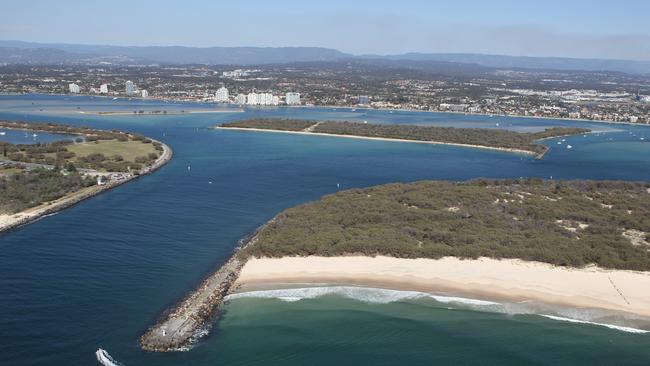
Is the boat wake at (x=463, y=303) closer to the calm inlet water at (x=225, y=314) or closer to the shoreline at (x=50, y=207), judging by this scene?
the calm inlet water at (x=225, y=314)

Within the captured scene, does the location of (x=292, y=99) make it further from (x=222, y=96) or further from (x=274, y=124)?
(x=274, y=124)

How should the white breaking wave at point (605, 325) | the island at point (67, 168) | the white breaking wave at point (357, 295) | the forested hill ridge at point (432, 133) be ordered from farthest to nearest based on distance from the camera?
the forested hill ridge at point (432, 133) < the island at point (67, 168) < the white breaking wave at point (357, 295) < the white breaking wave at point (605, 325)

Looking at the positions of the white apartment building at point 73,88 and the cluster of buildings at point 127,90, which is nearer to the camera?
the cluster of buildings at point 127,90

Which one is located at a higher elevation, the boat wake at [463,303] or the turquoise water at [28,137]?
the turquoise water at [28,137]

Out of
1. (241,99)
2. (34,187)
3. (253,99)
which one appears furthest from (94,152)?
(241,99)

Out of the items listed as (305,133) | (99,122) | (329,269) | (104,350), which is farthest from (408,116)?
(104,350)

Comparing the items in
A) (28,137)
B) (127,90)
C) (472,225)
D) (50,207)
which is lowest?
(50,207)

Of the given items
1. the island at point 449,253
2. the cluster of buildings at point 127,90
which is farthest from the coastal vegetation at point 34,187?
the cluster of buildings at point 127,90

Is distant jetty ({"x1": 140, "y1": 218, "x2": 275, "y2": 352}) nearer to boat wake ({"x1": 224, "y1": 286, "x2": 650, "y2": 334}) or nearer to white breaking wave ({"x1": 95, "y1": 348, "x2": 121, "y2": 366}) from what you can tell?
boat wake ({"x1": 224, "y1": 286, "x2": 650, "y2": 334})
